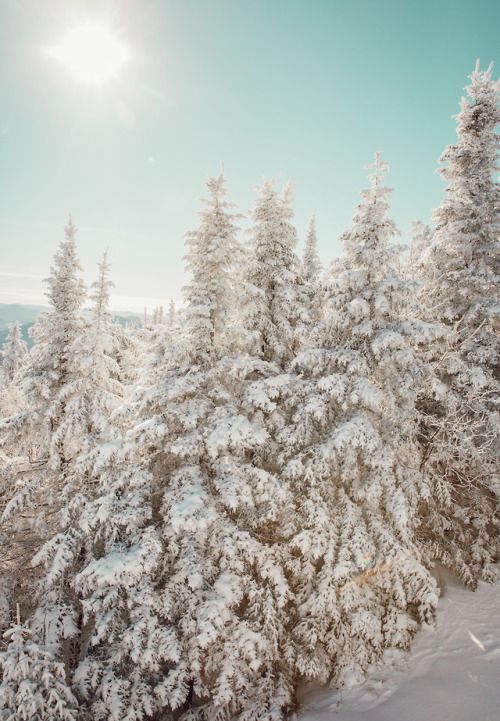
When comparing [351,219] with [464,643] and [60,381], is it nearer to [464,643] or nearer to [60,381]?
[60,381]

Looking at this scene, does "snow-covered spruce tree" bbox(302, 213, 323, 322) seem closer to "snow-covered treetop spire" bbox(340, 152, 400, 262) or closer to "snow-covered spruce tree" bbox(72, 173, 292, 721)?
"snow-covered treetop spire" bbox(340, 152, 400, 262)

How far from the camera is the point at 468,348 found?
38.3 feet

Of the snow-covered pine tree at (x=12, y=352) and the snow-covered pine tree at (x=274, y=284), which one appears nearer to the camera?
the snow-covered pine tree at (x=274, y=284)

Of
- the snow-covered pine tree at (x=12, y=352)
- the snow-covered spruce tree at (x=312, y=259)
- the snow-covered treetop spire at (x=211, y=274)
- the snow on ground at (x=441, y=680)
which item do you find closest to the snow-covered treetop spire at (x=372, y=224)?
the snow-covered treetop spire at (x=211, y=274)

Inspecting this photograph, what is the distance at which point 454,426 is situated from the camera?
10352 millimetres

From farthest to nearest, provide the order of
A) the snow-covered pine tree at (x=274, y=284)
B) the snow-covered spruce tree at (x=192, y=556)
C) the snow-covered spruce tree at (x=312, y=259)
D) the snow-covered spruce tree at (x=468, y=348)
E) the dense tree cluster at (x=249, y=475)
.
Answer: the snow-covered spruce tree at (x=312, y=259) → the snow-covered pine tree at (x=274, y=284) → the snow-covered spruce tree at (x=468, y=348) → the dense tree cluster at (x=249, y=475) → the snow-covered spruce tree at (x=192, y=556)

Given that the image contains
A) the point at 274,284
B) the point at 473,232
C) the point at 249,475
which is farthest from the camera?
the point at 274,284

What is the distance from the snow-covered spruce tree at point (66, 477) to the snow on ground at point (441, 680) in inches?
298

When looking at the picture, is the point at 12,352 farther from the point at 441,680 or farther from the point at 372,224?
the point at 441,680

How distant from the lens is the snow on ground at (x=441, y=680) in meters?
8.31

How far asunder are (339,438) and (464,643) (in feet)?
23.4

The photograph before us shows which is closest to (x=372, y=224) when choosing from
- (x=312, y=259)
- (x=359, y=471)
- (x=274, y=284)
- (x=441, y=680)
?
(x=274, y=284)

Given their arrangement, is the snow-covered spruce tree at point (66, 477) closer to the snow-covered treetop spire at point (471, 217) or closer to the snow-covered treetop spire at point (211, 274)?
the snow-covered treetop spire at point (211, 274)

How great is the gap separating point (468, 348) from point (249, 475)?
8.66m
